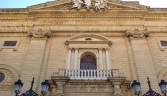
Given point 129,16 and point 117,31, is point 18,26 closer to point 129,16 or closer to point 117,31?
point 117,31

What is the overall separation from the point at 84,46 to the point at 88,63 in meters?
1.22

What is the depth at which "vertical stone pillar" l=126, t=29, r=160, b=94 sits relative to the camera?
1316cm

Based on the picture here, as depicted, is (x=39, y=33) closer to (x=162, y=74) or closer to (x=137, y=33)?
(x=137, y=33)

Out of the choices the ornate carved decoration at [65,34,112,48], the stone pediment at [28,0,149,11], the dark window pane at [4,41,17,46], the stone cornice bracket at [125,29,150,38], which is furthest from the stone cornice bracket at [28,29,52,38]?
the stone cornice bracket at [125,29,150,38]

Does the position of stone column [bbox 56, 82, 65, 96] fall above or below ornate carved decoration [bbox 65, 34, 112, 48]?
below

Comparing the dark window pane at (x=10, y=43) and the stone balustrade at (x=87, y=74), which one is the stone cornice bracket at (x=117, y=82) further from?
the dark window pane at (x=10, y=43)

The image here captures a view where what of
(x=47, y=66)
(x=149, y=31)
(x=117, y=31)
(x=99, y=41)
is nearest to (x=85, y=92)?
(x=47, y=66)

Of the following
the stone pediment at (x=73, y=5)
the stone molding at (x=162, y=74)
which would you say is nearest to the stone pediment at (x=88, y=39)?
the stone pediment at (x=73, y=5)

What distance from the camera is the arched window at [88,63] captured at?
1461 cm

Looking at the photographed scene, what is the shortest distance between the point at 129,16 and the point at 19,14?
27.5 ft

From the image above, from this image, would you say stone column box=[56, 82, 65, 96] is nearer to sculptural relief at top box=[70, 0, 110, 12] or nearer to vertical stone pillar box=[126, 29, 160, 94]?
vertical stone pillar box=[126, 29, 160, 94]

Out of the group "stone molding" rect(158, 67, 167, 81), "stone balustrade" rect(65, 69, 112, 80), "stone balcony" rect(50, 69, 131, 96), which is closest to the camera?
"stone balcony" rect(50, 69, 131, 96)

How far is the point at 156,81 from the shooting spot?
43.3 feet

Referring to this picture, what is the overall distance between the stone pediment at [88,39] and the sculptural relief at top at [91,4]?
2490 mm
